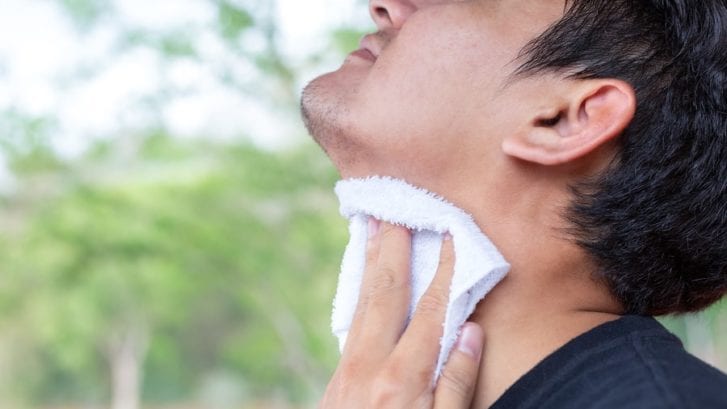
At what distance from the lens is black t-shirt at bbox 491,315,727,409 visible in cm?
72

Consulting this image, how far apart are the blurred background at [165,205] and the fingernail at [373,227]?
3687 mm

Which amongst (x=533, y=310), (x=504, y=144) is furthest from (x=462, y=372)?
(x=504, y=144)

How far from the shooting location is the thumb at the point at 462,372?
2.81 feet

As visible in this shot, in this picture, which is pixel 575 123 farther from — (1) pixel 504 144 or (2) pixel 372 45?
(2) pixel 372 45

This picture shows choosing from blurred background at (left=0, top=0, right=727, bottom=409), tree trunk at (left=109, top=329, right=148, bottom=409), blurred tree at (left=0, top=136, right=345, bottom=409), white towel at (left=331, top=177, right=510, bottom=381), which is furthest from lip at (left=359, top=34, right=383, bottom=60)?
tree trunk at (left=109, top=329, right=148, bottom=409)

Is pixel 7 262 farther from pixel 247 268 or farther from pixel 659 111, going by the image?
pixel 659 111

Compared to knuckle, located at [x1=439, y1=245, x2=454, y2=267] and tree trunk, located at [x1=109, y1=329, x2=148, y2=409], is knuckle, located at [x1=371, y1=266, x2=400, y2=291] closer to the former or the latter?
knuckle, located at [x1=439, y1=245, x2=454, y2=267]

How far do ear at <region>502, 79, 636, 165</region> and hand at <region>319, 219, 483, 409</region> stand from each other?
126 mm

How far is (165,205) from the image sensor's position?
22.6ft

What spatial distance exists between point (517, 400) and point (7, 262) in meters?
6.82

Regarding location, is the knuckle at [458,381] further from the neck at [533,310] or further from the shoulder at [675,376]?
the shoulder at [675,376]

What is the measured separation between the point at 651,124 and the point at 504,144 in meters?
0.15

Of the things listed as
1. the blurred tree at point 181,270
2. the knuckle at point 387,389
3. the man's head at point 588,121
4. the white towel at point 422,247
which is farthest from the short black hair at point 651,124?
the blurred tree at point 181,270

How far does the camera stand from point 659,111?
3.03ft
